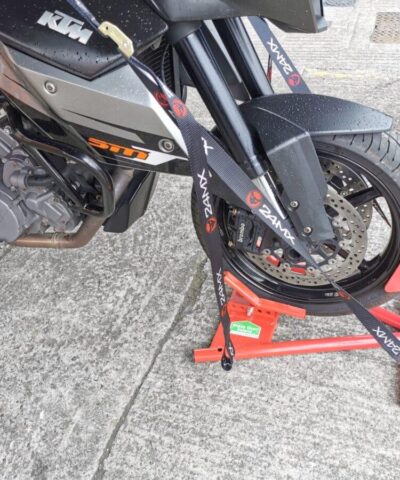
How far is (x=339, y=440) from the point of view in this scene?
5.60 ft

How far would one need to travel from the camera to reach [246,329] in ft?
6.63

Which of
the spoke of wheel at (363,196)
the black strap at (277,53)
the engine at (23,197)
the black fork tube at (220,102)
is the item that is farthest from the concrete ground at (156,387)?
the black strap at (277,53)

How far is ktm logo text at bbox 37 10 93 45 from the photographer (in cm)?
137

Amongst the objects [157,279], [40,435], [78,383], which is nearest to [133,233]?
[157,279]

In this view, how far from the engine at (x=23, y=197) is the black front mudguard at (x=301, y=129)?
26.8 inches

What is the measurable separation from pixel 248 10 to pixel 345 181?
65 centimetres

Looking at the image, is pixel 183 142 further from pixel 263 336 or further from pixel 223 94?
pixel 263 336

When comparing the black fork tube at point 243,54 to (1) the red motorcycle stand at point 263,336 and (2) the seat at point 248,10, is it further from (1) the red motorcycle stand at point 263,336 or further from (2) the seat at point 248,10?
(1) the red motorcycle stand at point 263,336

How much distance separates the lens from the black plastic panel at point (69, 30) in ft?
4.45

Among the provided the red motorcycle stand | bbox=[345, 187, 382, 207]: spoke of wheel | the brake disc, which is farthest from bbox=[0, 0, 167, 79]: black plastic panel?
the red motorcycle stand

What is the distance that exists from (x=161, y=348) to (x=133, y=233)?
27.1 inches

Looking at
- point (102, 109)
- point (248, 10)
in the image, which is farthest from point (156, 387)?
point (248, 10)

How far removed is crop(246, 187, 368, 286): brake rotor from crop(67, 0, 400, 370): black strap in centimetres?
13

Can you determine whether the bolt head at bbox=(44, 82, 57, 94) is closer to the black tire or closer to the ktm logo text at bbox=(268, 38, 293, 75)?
the black tire
